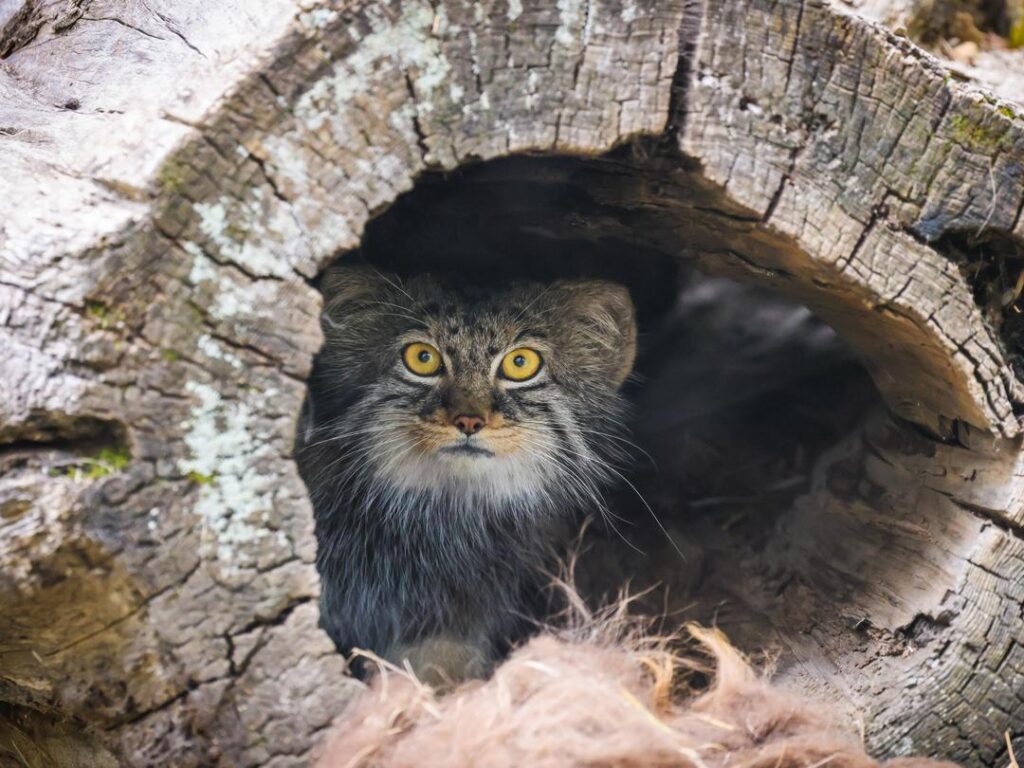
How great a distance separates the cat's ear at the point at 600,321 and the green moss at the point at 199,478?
1538 millimetres

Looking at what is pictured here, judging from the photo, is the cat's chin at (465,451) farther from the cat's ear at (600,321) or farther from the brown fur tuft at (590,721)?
the brown fur tuft at (590,721)

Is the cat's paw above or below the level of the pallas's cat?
below

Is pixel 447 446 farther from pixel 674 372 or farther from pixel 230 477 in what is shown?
pixel 674 372

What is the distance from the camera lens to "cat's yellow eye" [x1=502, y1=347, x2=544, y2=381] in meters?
2.91

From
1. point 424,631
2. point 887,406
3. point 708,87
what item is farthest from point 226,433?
point 887,406

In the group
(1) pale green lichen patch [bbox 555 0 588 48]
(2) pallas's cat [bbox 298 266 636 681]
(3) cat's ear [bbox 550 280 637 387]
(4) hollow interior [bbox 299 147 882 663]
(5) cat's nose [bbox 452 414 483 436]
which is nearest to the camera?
(1) pale green lichen patch [bbox 555 0 588 48]

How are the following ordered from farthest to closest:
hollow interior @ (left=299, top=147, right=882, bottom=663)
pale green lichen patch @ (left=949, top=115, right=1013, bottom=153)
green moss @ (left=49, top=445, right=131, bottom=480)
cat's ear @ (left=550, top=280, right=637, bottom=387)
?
cat's ear @ (left=550, top=280, right=637, bottom=387) → hollow interior @ (left=299, top=147, right=882, bottom=663) → pale green lichen patch @ (left=949, top=115, right=1013, bottom=153) → green moss @ (left=49, top=445, right=131, bottom=480)

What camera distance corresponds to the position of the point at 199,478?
169cm

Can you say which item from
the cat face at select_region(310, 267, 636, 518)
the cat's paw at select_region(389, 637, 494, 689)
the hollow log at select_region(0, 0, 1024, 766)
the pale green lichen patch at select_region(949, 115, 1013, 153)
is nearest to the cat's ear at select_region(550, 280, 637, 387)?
the cat face at select_region(310, 267, 636, 518)

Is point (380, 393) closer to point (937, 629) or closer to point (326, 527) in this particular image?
point (326, 527)

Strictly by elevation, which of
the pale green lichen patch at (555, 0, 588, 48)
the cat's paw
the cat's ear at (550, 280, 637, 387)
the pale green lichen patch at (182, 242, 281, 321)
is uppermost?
the pale green lichen patch at (555, 0, 588, 48)

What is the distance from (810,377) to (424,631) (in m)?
1.87

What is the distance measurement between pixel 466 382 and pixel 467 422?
149mm

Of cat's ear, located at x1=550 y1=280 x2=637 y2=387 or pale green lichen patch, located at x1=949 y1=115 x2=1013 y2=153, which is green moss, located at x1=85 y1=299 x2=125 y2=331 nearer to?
cat's ear, located at x1=550 y1=280 x2=637 y2=387
